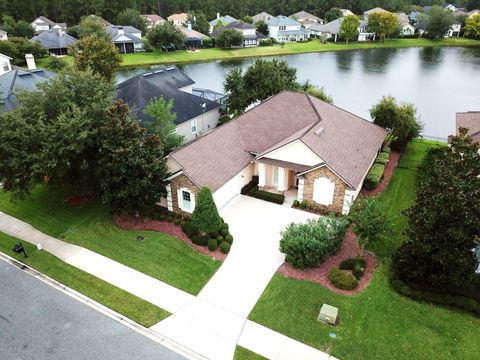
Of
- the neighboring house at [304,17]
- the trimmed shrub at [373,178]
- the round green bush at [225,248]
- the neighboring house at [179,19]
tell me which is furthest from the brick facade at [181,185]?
the neighboring house at [304,17]

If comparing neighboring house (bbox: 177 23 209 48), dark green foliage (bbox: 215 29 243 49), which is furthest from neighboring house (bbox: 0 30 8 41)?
dark green foliage (bbox: 215 29 243 49)

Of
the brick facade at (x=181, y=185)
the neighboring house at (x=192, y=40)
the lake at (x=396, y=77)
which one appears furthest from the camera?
the neighboring house at (x=192, y=40)

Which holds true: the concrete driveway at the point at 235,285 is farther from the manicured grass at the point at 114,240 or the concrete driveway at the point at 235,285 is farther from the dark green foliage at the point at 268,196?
the manicured grass at the point at 114,240

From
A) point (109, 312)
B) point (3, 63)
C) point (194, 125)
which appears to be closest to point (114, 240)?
point (109, 312)

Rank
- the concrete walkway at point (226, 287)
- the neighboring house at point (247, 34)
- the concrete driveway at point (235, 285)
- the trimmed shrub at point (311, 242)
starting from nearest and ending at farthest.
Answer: the concrete walkway at point (226, 287) → the concrete driveway at point (235, 285) → the trimmed shrub at point (311, 242) → the neighboring house at point (247, 34)

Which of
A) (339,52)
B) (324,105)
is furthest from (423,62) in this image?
(324,105)

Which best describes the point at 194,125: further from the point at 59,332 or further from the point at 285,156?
the point at 59,332
